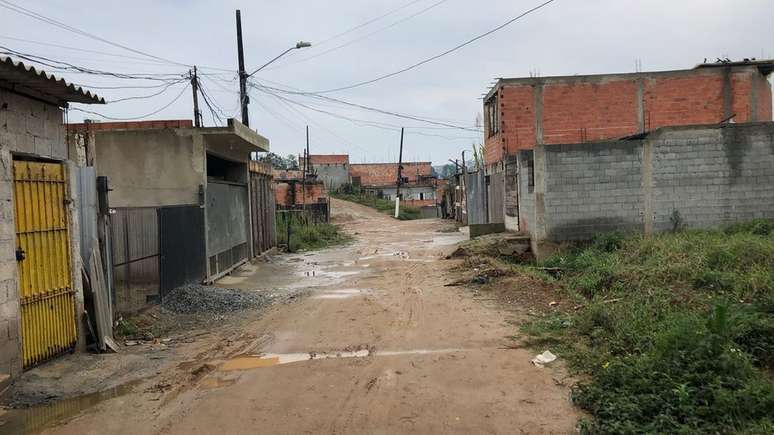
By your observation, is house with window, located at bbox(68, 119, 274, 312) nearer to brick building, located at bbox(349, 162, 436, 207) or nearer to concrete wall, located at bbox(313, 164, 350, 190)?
brick building, located at bbox(349, 162, 436, 207)

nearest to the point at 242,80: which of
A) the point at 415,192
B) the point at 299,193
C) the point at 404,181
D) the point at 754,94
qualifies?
the point at 754,94

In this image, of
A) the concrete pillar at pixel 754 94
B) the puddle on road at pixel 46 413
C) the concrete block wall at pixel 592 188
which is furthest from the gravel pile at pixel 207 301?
the concrete pillar at pixel 754 94

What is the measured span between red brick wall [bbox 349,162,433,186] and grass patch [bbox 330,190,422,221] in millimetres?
13545

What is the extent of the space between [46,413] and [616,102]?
21349mm

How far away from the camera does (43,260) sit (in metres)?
6.43

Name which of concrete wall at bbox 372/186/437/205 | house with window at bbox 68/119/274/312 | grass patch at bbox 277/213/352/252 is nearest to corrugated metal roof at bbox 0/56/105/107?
house with window at bbox 68/119/274/312

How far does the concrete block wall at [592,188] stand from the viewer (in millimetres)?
13461

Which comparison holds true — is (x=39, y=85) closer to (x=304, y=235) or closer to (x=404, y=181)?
(x=304, y=235)

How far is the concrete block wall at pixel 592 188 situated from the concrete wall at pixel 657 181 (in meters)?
0.02

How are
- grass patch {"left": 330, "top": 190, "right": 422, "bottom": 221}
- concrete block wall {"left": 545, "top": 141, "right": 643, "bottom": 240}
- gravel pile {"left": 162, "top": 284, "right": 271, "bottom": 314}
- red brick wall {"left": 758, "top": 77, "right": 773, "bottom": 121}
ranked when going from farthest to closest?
grass patch {"left": 330, "top": 190, "right": 422, "bottom": 221}
red brick wall {"left": 758, "top": 77, "right": 773, "bottom": 121}
concrete block wall {"left": 545, "top": 141, "right": 643, "bottom": 240}
gravel pile {"left": 162, "top": 284, "right": 271, "bottom": 314}

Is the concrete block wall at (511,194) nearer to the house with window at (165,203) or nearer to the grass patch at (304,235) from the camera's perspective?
the house with window at (165,203)

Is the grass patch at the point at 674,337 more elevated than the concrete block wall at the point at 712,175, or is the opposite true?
the concrete block wall at the point at 712,175

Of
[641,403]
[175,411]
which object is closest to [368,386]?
[175,411]

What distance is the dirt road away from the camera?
15.7 feet
